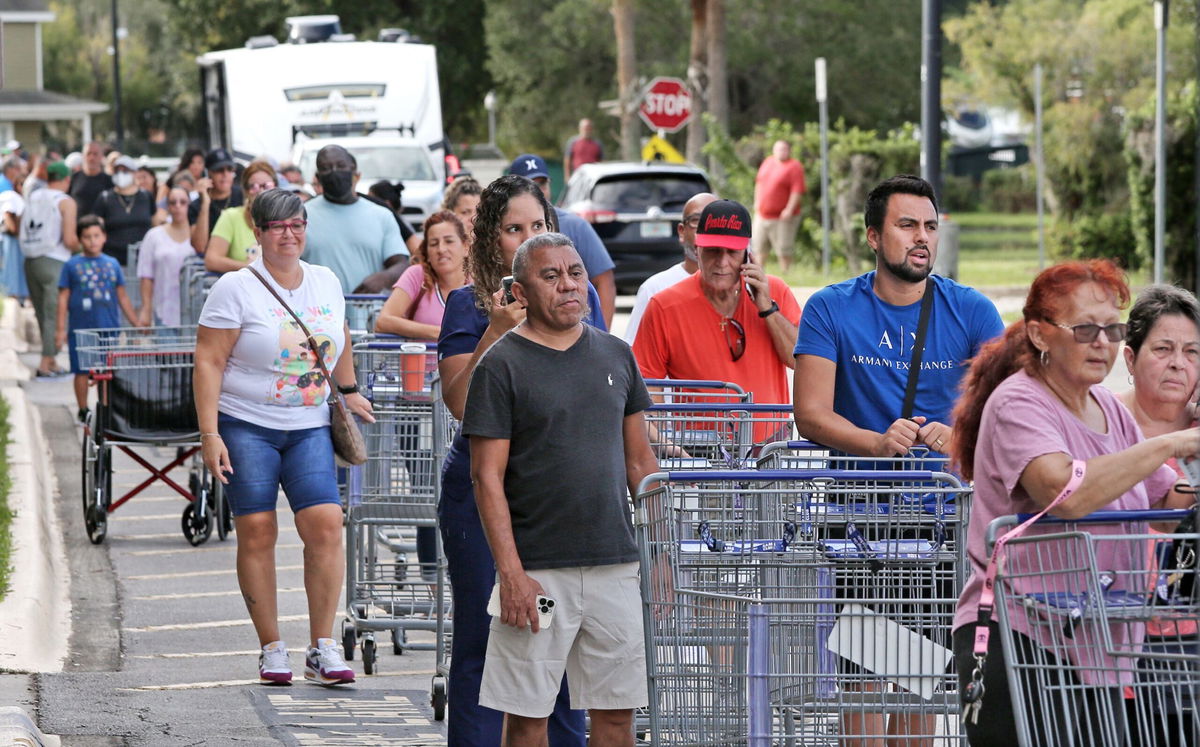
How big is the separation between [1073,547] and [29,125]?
273 ft

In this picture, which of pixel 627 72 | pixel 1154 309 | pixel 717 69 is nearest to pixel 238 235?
pixel 1154 309

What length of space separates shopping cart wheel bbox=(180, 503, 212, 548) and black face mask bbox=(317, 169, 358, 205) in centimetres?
199

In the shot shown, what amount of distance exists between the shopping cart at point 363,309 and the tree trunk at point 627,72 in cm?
2649

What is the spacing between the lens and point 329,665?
26.3 feet

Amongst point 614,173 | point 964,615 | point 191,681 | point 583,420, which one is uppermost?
point 614,173

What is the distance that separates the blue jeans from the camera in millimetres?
5742

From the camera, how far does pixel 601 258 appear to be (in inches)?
397

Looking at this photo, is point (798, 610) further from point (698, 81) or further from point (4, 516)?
point (698, 81)

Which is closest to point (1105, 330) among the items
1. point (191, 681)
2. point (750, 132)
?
point (191, 681)

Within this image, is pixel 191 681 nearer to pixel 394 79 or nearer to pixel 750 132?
pixel 394 79

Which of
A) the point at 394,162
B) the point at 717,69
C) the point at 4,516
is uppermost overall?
the point at 717,69

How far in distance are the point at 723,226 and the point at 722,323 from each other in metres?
0.39

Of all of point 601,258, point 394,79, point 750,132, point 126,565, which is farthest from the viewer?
point 750,132

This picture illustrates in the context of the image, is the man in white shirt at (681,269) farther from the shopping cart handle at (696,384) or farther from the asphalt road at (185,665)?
the asphalt road at (185,665)
